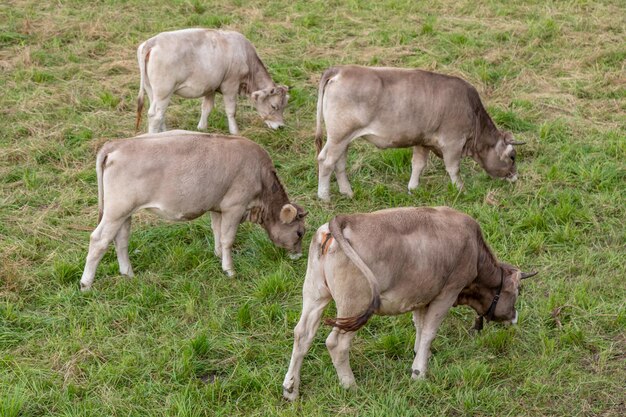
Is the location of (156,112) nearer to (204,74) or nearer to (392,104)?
(204,74)

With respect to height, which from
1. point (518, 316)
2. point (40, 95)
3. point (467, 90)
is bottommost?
point (40, 95)

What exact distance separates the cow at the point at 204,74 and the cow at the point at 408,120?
1797mm

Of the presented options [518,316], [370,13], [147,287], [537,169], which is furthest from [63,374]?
[370,13]

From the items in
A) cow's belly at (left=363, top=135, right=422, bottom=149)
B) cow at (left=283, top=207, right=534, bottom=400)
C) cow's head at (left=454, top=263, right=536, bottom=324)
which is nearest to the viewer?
cow at (left=283, top=207, right=534, bottom=400)

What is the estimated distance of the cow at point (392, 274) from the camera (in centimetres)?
656

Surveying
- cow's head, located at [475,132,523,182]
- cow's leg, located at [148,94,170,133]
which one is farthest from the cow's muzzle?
cow's head, located at [475,132,523,182]

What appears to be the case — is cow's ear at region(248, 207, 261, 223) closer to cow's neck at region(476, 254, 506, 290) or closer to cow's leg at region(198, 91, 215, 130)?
cow's neck at region(476, 254, 506, 290)

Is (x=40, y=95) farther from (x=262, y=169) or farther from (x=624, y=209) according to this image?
(x=624, y=209)

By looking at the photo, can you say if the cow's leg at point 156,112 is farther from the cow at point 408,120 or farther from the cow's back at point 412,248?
the cow's back at point 412,248

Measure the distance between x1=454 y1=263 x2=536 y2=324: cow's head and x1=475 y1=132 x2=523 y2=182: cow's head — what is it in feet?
10.1

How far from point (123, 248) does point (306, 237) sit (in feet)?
6.62

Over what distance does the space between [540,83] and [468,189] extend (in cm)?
→ 327

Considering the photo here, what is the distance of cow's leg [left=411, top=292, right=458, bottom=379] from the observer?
7.14 metres

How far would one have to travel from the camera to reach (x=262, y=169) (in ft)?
29.2
